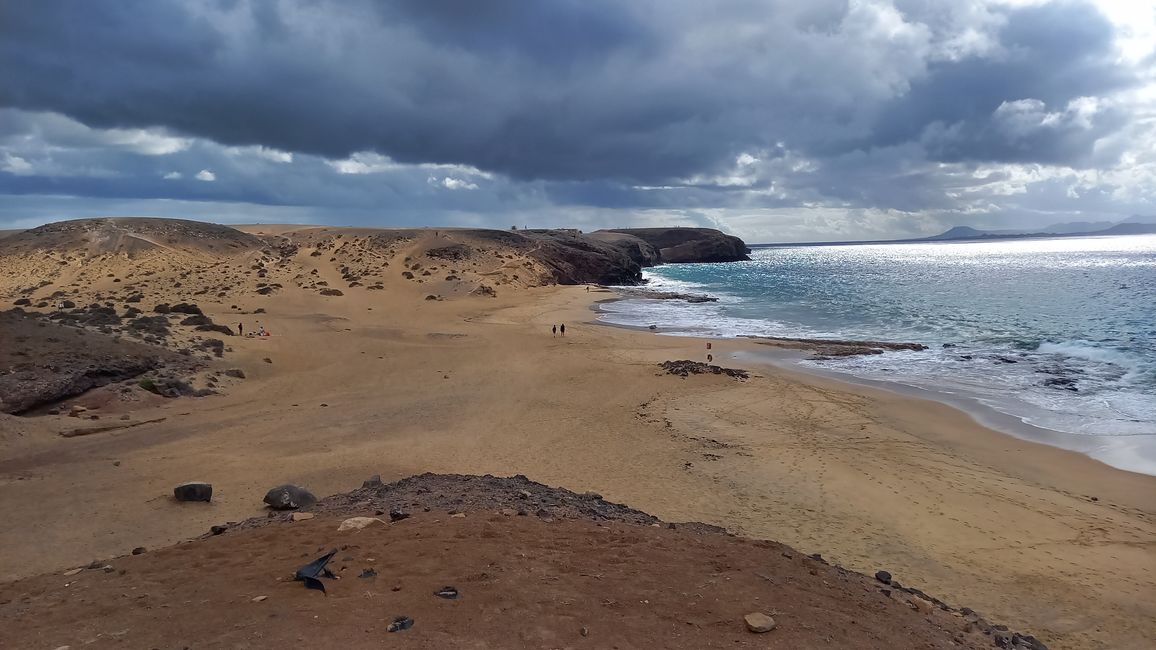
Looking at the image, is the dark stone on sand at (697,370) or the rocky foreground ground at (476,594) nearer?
the rocky foreground ground at (476,594)

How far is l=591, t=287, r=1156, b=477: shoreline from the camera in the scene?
47.3 ft

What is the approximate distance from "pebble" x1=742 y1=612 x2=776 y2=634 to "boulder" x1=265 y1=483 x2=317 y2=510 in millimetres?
6393

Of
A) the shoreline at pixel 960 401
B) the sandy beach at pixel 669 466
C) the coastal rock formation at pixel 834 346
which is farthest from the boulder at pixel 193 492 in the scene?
the coastal rock formation at pixel 834 346

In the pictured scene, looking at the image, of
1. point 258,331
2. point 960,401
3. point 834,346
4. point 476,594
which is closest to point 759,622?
point 476,594

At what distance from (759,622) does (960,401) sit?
16928 mm

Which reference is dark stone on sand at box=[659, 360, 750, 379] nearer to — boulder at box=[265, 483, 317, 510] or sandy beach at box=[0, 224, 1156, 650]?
sandy beach at box=[0, 224, 1156, 650]

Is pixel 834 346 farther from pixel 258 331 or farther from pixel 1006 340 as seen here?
pixel 258 331

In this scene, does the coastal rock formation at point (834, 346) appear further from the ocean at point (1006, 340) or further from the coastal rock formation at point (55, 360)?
the coastal rock formation at point (55, 360)

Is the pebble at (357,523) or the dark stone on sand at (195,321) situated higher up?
the dark stone on sand at (195,321)

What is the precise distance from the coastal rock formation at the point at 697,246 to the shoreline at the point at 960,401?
13941cm

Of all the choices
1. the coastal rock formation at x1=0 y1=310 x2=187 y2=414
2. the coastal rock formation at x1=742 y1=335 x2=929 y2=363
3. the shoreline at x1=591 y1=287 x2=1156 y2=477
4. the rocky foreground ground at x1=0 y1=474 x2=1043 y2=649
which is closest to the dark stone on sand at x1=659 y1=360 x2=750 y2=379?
the shoreline at x1=591 y1=287 x2=1156 y2=477

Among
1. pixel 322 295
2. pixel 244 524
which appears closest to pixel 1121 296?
pixel 322 295

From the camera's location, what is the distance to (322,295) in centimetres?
4097

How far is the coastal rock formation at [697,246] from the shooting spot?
566 feet
